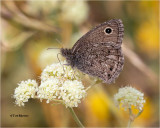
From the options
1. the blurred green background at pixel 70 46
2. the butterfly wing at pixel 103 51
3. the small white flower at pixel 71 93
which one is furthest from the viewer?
the blurred green background at pixel 70 46

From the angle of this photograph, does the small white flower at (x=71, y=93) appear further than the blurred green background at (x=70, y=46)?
No

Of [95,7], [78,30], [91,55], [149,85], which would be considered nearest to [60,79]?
[91,55]

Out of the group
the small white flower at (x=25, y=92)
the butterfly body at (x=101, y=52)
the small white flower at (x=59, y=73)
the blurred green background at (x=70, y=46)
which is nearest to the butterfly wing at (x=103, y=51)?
the butterfly body at (x=101, y=52)

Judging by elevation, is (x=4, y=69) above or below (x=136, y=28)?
below

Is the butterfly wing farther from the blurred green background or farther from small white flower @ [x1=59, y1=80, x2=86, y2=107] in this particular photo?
the blurred green background

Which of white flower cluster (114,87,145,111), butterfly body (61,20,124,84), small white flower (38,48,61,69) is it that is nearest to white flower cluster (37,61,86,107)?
butterfly body (61,20,124,84)

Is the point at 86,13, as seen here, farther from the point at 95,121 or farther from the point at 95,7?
the point at 95,121

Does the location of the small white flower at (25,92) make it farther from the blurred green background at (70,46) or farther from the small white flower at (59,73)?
the blurred green background at (70,46)

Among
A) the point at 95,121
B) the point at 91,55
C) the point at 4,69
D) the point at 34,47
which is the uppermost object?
the point at 34,47
